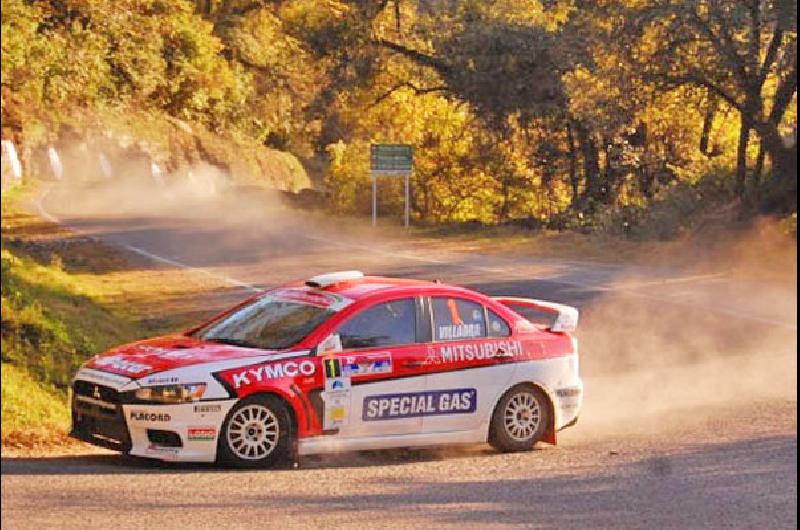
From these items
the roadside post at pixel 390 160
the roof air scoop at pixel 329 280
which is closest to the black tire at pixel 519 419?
the roof air scoop at pixel 329 280

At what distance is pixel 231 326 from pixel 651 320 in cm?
976

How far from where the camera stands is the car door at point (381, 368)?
1106cm

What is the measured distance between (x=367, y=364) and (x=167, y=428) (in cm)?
174

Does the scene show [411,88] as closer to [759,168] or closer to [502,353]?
[502,353]

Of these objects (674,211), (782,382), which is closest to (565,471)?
(782,382)

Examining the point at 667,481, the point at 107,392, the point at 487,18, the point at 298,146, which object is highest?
the point at 487,18

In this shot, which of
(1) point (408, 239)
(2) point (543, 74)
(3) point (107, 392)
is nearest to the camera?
(3) point (107, 392)

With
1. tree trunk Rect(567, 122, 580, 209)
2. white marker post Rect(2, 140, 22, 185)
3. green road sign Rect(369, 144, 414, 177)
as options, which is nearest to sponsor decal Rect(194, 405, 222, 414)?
green road sign Rect(369, 144, 414, 177)

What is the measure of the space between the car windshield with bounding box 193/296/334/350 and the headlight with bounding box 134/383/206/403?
921 mm

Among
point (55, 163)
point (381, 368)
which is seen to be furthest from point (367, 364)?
point (55, 163)

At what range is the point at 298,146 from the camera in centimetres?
2172

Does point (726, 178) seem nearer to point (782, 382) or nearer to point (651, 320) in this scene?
point (651, 320)

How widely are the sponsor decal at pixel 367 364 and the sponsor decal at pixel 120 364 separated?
62.5 inches

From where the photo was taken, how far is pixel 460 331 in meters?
11.7
